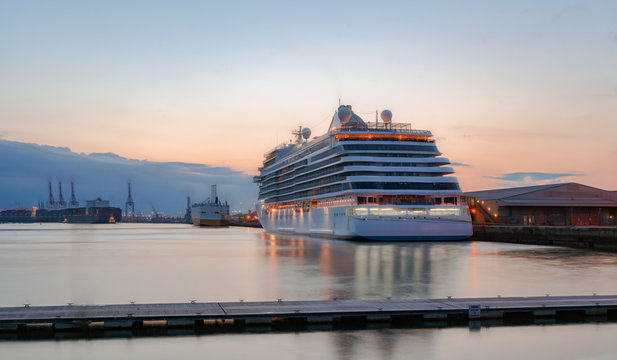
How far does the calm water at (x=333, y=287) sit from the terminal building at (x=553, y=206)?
134ft

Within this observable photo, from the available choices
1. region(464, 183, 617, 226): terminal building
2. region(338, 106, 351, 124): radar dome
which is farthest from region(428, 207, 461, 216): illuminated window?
region(464, 183, 617, 226): terminal building

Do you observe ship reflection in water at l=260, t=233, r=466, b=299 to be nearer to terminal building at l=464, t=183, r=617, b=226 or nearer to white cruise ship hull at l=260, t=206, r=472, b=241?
white cruise ship hull at l=260, t=206, r=472, b=241

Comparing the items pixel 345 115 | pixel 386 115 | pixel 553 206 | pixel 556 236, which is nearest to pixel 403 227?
pixel 556 236

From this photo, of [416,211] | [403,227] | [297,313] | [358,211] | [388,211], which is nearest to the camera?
[297,313]

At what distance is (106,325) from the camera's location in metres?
21.2

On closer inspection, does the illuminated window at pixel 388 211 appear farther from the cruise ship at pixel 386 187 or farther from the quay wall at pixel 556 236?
the quay wall at pixel 556 236

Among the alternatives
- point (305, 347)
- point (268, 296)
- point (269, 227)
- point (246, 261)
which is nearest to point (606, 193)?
point (269, 227)

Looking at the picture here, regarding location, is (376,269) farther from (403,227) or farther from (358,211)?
(358,211)

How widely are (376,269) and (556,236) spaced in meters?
37.5

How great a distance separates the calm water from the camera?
19.9m

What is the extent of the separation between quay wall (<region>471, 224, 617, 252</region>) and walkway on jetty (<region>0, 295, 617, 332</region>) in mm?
43801

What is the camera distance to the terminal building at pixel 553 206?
339 ft

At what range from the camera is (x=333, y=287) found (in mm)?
35344

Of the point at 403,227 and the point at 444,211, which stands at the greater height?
the point at 444,211
